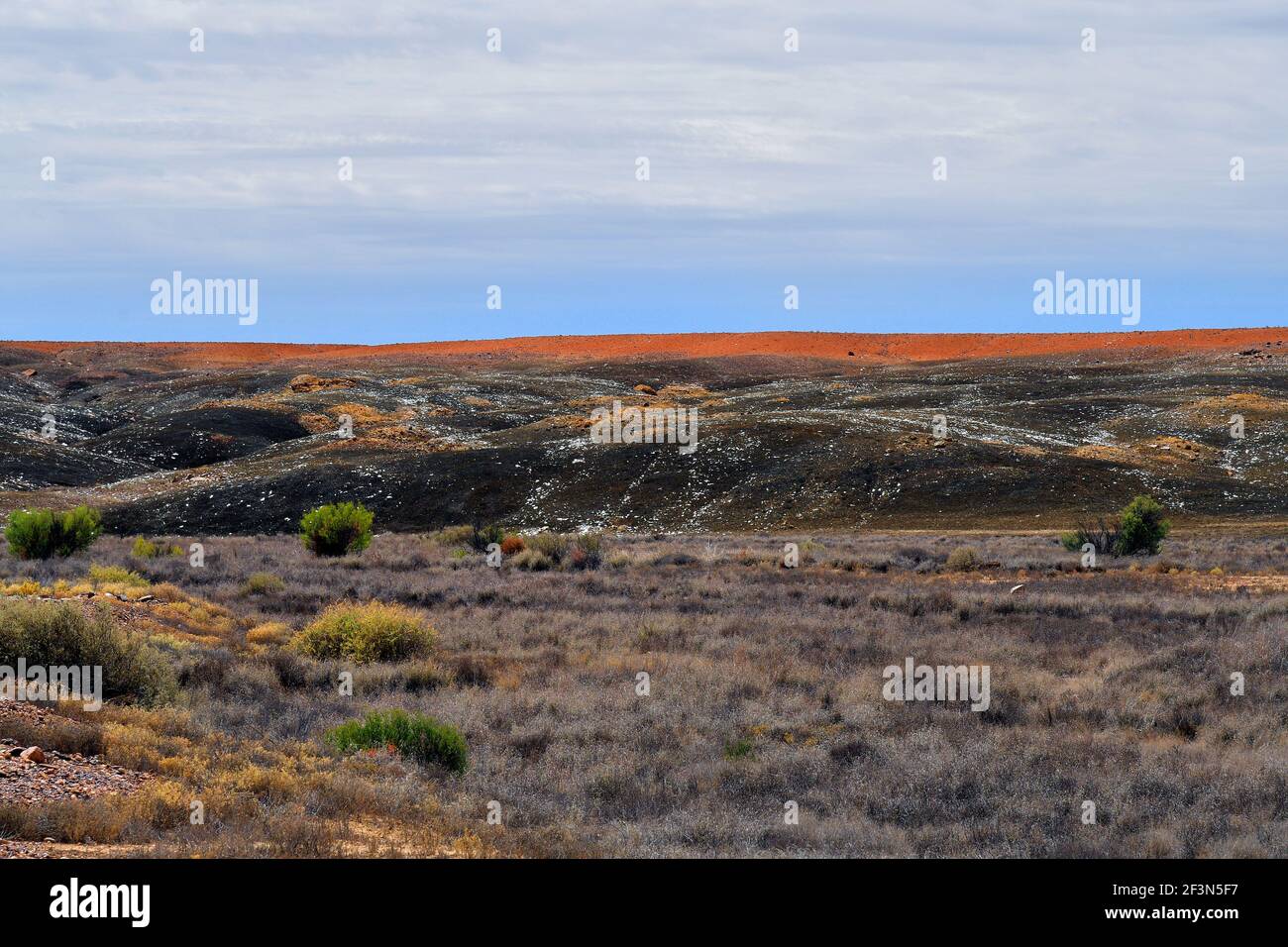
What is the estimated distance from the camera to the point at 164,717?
1246cm

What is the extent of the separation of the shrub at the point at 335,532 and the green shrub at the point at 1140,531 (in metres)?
23.0

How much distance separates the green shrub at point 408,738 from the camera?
486 inches

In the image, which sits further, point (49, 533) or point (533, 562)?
point (533, 562)

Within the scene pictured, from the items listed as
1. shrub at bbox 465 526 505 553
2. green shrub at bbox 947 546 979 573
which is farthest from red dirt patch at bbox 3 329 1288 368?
green shrub at bbox 947 546 979 573

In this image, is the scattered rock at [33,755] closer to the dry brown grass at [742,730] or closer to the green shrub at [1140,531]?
the dry brown grass at [742,730]

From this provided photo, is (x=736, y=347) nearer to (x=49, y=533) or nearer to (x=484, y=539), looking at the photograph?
(x=484, y=539)

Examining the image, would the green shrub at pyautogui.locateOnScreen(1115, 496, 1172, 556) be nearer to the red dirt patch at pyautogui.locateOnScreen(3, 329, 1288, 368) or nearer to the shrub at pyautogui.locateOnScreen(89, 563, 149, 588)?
the shrub at pyautogui.locateOnScreen(89, 563, 149, 588)

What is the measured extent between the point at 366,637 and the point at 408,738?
20.6ft

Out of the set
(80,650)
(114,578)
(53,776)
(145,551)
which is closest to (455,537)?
(145,551)

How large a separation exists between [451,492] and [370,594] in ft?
125

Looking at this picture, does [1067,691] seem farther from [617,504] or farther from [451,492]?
[451,492]

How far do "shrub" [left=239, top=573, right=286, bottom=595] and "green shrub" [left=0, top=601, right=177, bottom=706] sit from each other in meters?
11.5

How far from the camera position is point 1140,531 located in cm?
3572

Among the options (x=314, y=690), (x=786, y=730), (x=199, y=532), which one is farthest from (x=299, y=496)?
(x=786, y=730)
